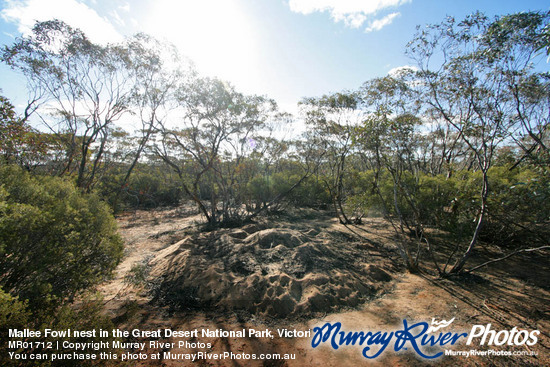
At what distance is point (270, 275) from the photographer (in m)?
4.47

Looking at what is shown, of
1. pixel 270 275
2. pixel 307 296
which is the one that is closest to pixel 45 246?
pixel 270 275

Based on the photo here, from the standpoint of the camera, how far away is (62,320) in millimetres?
2094

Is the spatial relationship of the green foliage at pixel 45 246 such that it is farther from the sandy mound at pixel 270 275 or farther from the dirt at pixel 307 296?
the sandy mound at pixel 270 275

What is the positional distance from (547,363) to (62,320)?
5074 mm

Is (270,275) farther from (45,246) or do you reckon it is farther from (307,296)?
(45,246)

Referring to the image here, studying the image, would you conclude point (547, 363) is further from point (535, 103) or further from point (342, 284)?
point (535, 103)

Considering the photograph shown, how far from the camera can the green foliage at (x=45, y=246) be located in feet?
7.86

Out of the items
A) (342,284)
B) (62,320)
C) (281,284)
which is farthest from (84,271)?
(342,284)

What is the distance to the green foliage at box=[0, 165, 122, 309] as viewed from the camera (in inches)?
94.3

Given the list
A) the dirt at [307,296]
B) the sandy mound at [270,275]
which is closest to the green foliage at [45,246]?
the dirt at [307,296]

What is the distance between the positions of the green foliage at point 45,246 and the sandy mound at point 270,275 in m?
1.31

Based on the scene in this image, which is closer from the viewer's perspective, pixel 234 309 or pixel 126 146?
pixel 234 309

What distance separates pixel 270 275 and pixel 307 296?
0.82m

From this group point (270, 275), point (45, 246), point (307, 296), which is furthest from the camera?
point (270, 275)
